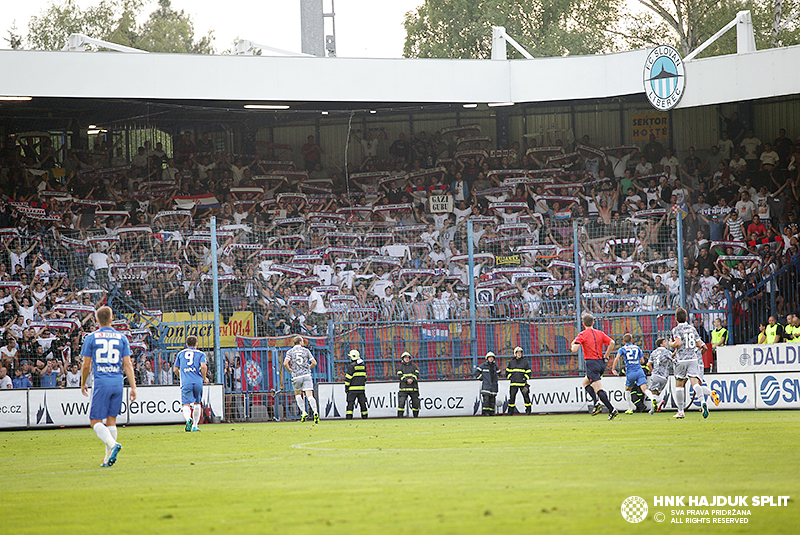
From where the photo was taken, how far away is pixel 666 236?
26.9 m

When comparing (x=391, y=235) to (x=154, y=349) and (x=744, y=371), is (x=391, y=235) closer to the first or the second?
(x=154, y=349)

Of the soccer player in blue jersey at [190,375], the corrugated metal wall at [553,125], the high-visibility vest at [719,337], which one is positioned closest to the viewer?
the soccer player in blue jersey at [190,375]

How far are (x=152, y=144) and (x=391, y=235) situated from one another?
29.8ft

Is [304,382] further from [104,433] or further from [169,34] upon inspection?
[169,34]

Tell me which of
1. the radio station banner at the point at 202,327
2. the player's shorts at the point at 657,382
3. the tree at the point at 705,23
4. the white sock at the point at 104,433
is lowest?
the player's shorts at the point at 657,382

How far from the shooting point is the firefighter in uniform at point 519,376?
78.9ft

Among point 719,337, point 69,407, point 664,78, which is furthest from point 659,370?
point 69,407

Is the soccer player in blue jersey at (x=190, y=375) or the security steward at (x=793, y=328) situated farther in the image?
the security steward at (x=793, y=328)

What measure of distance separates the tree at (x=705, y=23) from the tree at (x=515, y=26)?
2.01 m

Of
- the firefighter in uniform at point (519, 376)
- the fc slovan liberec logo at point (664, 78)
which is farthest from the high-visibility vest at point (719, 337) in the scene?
the fc slovan liberec logo at point (664, 78)

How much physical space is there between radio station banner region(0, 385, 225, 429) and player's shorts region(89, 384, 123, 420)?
12142 millimetres

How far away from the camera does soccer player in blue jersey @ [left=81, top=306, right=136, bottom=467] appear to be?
11953 mm

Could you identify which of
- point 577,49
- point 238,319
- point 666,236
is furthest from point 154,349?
point 577,49

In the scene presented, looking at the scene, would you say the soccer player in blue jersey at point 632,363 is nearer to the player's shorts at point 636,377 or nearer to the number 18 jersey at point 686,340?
the player's shorts at point 636,377
